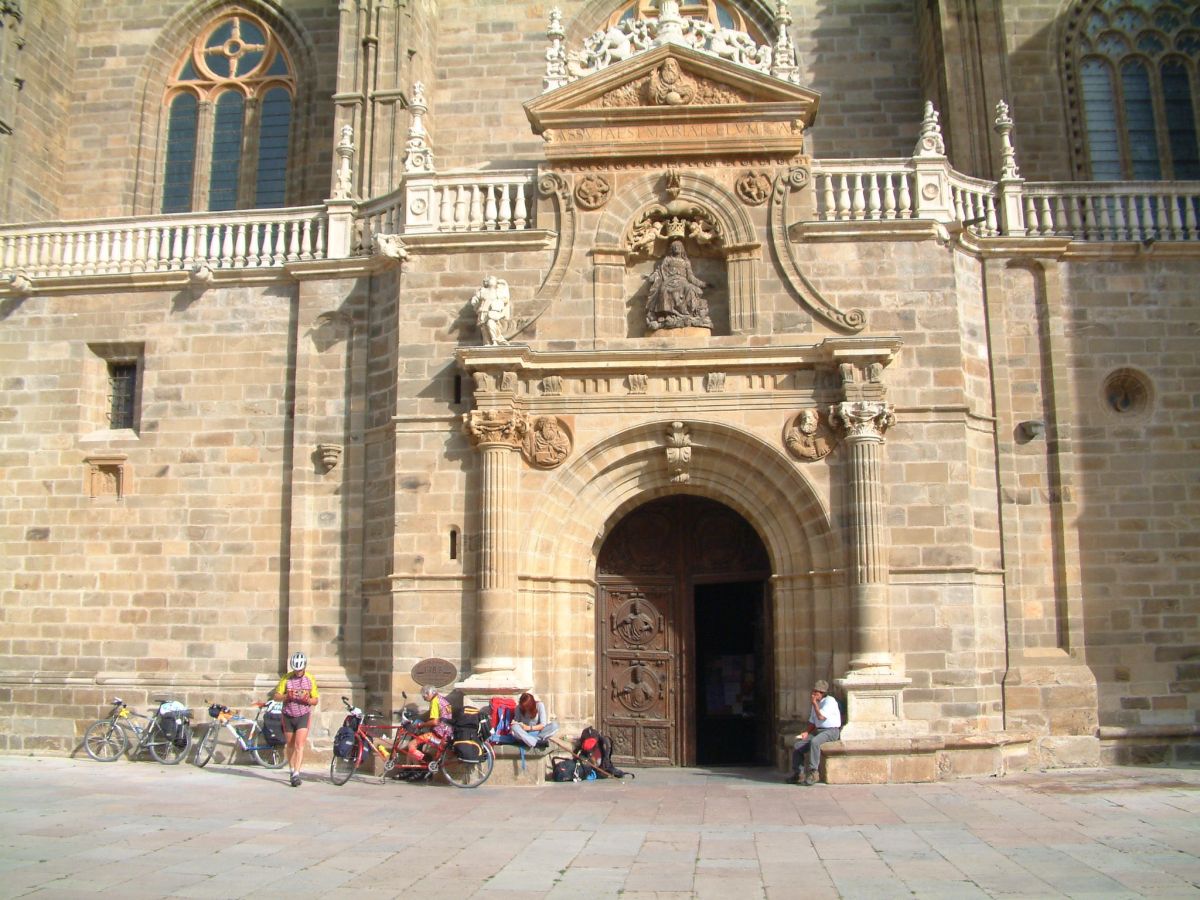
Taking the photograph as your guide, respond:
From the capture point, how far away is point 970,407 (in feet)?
54.7

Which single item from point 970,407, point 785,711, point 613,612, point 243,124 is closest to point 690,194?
point 970,407

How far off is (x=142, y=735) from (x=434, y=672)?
15.0 feet

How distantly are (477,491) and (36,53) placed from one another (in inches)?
535

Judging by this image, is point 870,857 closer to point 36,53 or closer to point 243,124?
point 243,124

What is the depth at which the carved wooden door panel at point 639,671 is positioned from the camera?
16.9 meters

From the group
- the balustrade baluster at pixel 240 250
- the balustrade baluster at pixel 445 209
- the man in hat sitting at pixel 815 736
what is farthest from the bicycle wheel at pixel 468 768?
the balustrade baluster at pixel 240 250

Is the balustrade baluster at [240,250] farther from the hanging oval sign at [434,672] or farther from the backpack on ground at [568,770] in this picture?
the backpack on ground at [568,770]

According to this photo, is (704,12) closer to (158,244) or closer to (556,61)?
(556,61)

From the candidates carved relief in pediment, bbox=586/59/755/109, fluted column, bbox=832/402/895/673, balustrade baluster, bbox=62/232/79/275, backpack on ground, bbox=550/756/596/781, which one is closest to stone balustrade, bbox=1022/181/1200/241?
fluted column, bbox=832/402/895/673

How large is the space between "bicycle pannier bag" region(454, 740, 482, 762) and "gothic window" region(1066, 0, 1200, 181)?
49.2ft

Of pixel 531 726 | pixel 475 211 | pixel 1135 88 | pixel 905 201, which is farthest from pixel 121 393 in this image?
pixel 1135 88

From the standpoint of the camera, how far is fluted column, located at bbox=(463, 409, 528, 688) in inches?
614

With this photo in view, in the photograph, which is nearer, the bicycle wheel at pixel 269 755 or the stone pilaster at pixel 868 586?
the stone pilaster at pixel 868 586

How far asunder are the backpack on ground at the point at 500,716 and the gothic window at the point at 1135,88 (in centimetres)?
1428
